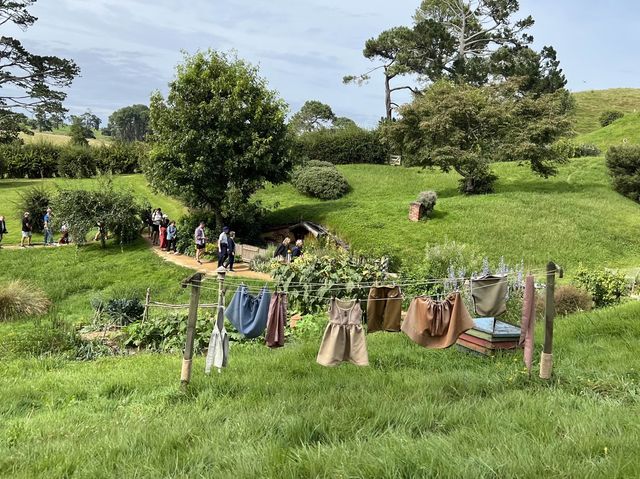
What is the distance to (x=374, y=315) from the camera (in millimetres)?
6195

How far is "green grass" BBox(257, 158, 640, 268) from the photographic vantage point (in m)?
17.7

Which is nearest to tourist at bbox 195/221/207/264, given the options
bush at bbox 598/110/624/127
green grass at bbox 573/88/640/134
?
bush at bbox 598/110/624/127

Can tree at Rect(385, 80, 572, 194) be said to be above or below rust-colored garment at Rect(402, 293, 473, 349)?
above

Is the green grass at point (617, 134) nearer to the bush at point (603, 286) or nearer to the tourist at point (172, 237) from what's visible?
the bush at point (603, 286)

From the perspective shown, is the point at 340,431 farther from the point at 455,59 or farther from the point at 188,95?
the point at 455,59

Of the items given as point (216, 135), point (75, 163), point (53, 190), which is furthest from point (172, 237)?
point (75, 163)

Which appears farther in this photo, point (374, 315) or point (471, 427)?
point (374, 315)

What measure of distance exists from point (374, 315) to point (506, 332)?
2130mm

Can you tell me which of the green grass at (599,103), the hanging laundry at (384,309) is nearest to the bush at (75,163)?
the hanging laundry at (384,309)

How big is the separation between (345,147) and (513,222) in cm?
1947

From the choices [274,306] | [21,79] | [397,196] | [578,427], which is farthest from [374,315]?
[21,79]

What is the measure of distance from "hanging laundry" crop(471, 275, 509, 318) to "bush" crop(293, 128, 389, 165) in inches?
1242

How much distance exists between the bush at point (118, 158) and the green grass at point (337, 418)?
41192 mm

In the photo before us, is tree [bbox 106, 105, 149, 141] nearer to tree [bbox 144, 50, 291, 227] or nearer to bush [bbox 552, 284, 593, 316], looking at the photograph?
tree [bbox 144, 50, 291, 227]
